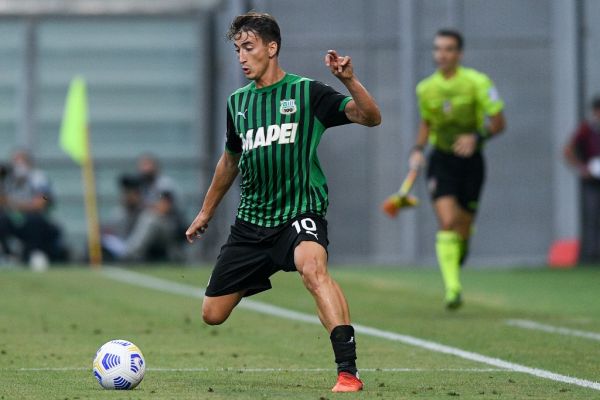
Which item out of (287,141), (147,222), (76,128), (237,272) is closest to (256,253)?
(237,272)

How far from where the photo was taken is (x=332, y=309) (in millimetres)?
8359

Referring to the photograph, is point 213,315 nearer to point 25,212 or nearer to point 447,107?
point 447,107

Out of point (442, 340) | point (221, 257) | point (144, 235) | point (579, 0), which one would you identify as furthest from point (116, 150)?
point (221, 257)

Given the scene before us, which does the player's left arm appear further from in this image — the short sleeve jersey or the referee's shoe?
the short sleeve jersey

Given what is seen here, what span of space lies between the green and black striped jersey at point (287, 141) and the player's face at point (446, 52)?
5798 millimetres

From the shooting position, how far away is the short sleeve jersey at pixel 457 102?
14.6m

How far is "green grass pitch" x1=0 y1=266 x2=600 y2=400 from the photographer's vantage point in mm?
8500

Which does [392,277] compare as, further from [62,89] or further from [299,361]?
[299,361]

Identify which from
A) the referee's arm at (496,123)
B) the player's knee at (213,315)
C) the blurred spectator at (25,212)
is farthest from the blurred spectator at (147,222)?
the player's knee at (213,315)

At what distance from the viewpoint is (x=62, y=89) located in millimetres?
28719

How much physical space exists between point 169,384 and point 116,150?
20.1 m

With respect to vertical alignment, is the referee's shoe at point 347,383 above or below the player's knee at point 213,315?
below

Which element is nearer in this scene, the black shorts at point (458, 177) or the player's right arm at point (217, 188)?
the player's right arm at point (217, 188)

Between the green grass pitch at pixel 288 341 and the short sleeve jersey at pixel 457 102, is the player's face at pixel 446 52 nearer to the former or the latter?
the short sleeve jersey at pixel 457 102
